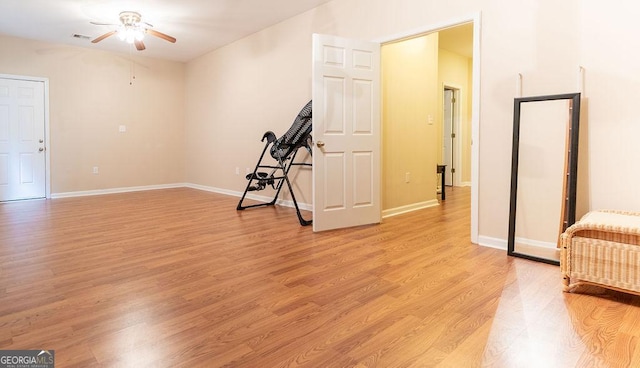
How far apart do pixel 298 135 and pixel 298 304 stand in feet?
9.16

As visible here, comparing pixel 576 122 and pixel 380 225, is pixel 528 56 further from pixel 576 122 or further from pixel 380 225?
pixel 380 225

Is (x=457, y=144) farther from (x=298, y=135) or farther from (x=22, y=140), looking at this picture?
(x=22, y=140)

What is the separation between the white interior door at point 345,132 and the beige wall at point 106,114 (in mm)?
5031

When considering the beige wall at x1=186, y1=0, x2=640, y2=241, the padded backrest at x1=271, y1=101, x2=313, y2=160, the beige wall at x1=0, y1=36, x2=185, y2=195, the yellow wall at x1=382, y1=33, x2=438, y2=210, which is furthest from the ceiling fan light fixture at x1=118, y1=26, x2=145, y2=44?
the yellow wall at x1=382, y1=33, x2=438, y2=210

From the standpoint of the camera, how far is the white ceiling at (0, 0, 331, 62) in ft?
15.0

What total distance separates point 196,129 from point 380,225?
4969mm

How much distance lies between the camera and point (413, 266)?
2.72 meters

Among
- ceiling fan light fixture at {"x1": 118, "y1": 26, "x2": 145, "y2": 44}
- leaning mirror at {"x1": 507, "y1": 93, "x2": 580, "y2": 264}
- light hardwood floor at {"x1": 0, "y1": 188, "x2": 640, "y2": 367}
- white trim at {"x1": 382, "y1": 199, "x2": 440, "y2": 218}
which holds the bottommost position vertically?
light hardwood floor at {"x1": 0, "y1": 188, "x2": 640, "y2": 367}

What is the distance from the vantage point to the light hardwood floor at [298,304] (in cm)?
158

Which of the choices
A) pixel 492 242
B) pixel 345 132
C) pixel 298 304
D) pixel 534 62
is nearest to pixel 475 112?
pixel 534 62

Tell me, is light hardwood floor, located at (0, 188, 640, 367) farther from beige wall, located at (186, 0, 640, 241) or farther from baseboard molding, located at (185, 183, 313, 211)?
baseboard molding, located at (185, 183, 313, 211)

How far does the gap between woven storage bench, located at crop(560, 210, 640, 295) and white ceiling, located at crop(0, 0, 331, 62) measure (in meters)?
3.77

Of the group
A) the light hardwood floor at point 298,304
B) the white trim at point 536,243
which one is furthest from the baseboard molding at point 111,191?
the white trim at point 536,243

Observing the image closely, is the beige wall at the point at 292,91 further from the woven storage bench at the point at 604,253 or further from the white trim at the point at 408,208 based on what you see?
the white trim at the point at 408,208
